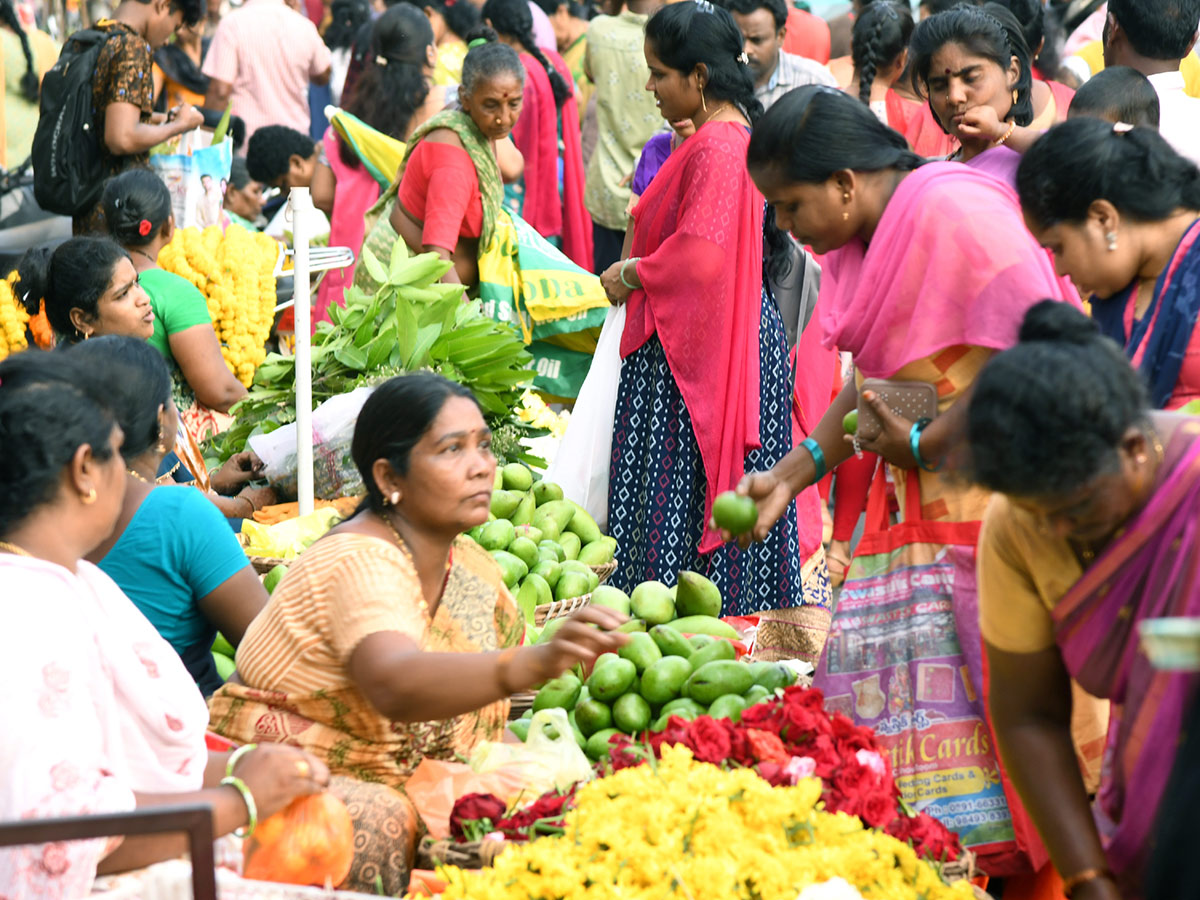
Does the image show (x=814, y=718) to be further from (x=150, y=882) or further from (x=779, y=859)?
(x=150, y=882)

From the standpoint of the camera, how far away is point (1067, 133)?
233 centimetres

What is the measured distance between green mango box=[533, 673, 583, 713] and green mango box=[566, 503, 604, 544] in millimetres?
1219

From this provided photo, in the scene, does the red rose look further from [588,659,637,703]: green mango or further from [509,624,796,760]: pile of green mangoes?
[588,659,637,703]: green mango

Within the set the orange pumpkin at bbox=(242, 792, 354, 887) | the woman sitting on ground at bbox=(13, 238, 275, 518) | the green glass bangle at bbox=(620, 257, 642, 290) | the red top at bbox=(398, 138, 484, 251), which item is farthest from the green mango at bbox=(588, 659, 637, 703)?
the red top at bbox=(398, 138, 484, 251)

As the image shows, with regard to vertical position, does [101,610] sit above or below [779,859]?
above

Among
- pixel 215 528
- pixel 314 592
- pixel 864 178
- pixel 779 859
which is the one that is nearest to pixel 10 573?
pixel 314 592

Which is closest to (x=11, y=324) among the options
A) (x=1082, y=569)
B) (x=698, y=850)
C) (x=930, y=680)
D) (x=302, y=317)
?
(x=302, y=317)

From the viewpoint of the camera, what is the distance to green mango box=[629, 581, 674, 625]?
3238 mm

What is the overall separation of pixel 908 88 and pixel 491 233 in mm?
1865

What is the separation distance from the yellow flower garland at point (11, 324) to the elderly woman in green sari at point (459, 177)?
1.28 meters

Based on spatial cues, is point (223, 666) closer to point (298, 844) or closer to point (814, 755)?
point (298, 844)

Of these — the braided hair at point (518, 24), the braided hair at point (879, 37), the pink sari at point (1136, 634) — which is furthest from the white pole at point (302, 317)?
the braided hair at point (518, 24)

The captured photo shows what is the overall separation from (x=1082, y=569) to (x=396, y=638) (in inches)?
44.7

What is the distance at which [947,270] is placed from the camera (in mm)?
2561
